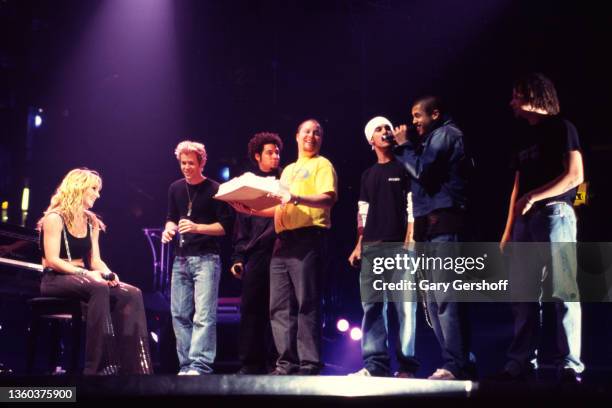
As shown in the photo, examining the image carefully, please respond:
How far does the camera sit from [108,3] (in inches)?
324

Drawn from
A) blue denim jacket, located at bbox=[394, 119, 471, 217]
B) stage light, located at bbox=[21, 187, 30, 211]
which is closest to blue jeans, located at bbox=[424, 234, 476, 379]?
blue denim jacket, located at bbox=[394, 119, 471, 217]

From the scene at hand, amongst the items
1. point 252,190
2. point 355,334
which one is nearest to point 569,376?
point 252,190

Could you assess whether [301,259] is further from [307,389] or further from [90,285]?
[90,285]

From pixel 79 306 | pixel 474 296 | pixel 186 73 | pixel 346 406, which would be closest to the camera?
pixel 346 406

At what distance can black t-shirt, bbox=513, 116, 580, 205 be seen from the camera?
12.6ft

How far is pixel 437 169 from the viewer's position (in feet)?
13.0

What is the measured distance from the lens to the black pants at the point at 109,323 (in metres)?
4.31

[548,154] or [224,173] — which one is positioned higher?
[224,173]

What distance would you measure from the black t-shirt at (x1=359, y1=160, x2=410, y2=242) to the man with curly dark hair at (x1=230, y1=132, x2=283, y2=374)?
873 millimetres

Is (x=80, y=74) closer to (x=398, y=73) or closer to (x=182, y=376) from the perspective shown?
(x=398, y=73)

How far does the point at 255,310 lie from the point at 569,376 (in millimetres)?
2097

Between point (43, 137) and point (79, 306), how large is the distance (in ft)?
14.9

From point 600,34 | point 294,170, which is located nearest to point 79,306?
point 294,170

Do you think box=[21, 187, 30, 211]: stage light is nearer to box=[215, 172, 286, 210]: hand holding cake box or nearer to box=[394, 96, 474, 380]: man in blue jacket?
box=[215, 172, 286, 210]: hand holding cake box
